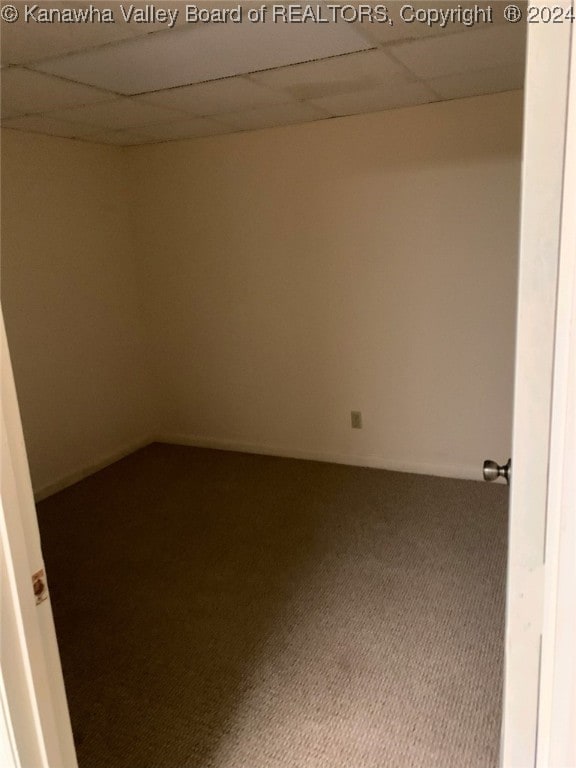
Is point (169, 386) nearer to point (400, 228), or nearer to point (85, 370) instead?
point (85, 370)

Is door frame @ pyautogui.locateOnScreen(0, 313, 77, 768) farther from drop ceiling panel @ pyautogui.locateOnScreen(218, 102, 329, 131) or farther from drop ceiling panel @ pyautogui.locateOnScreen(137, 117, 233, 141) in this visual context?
drop ceiling panel @ pyautogui.locateOnScreen(137, 117, 233, 141)

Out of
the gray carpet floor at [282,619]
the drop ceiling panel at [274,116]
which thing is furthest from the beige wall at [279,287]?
the gray carpet floor at [282,619]

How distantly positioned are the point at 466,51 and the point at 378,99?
771 millimetres

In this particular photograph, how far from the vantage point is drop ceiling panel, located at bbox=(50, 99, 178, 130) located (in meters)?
2.79

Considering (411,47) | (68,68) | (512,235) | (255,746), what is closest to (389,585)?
(255,746)

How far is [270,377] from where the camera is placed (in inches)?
155

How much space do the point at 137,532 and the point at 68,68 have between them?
213 centimetres

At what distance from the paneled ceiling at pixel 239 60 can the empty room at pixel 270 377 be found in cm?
2

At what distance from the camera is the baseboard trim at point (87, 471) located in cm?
361

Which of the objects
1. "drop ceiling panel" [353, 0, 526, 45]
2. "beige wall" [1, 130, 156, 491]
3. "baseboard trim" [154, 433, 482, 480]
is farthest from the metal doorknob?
"beige wall" [1, 130, 156, 491]

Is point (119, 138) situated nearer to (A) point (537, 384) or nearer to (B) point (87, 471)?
(B) point (87, 471)

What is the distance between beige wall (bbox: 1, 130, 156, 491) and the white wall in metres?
0.22

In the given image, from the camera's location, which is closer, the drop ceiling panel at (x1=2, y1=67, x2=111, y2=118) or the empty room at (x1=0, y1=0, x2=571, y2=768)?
the empty room at (x1=0, y1=0, x2=571, y2=768)

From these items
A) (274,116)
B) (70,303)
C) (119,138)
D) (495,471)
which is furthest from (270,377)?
(495,471)
